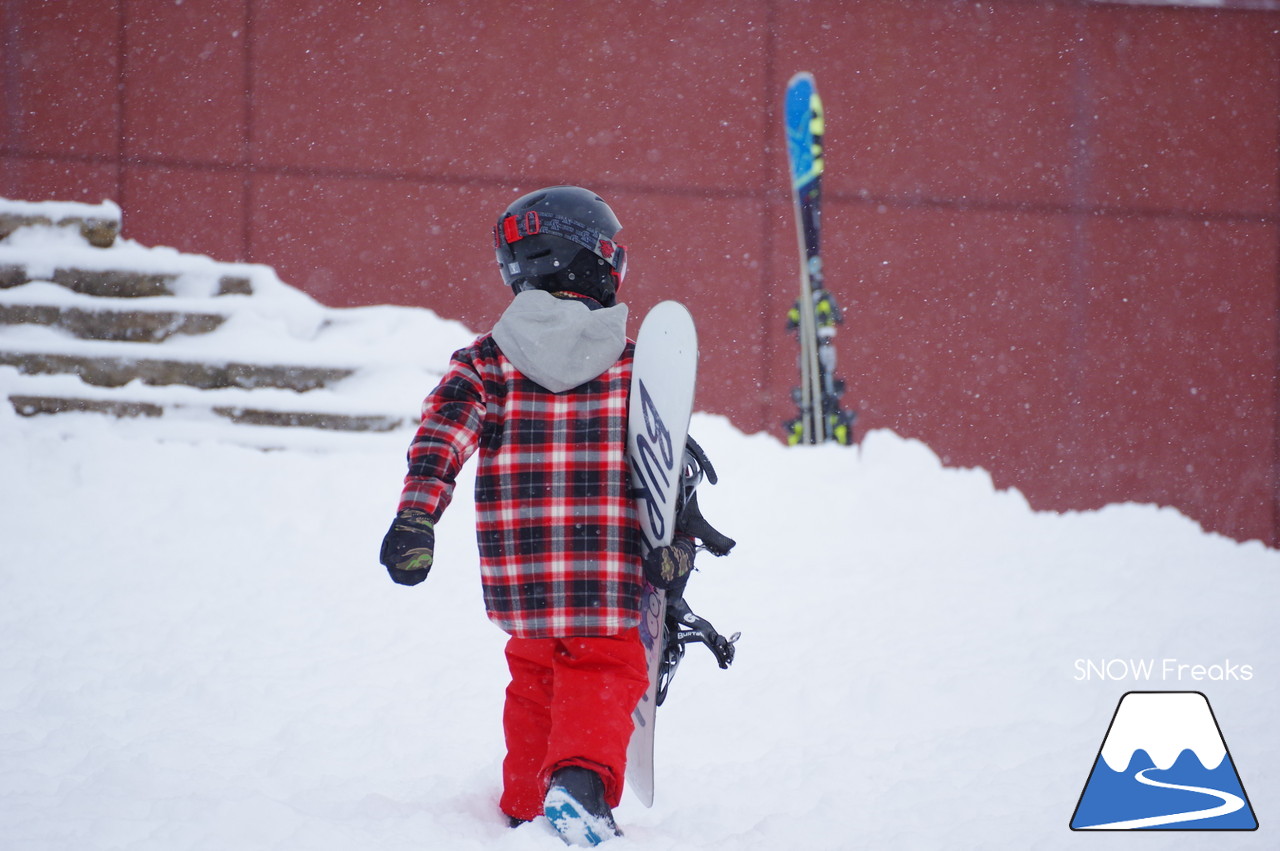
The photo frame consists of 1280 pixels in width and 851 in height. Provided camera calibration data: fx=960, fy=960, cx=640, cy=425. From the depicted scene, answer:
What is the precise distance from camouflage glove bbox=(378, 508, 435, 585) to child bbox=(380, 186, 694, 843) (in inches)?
4.3

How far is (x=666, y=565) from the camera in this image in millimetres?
2119

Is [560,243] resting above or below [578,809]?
above

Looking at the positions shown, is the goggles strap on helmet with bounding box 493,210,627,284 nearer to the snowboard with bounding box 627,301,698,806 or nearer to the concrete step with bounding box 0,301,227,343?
the snowboard with bounding box 627,301,698,806

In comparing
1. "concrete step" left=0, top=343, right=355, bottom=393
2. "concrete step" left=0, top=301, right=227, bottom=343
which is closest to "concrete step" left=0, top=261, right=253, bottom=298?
"concrete step" left=0, top=301, right=227, bottom=343

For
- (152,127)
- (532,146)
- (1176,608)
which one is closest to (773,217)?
(532,146)

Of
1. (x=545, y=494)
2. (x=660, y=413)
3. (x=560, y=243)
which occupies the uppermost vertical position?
(x=560, y=243)

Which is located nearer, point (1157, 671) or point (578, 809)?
point (578, 809)

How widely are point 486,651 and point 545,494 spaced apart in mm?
1999

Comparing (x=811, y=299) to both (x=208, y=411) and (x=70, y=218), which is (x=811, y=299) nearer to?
(x=208, y=411)

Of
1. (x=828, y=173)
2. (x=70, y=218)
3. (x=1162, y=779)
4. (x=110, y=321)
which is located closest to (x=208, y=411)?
(x=110, y=321)

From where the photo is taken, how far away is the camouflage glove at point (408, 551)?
1.90 meters

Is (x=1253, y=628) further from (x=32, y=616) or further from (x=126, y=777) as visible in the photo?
(x=32, y=616)

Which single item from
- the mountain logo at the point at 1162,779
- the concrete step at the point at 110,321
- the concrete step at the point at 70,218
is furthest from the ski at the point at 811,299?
the concrete step at the point at 70,218

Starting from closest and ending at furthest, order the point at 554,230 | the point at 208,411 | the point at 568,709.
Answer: the point at 568,709 → the point at 554,230 → the point at 208,411
